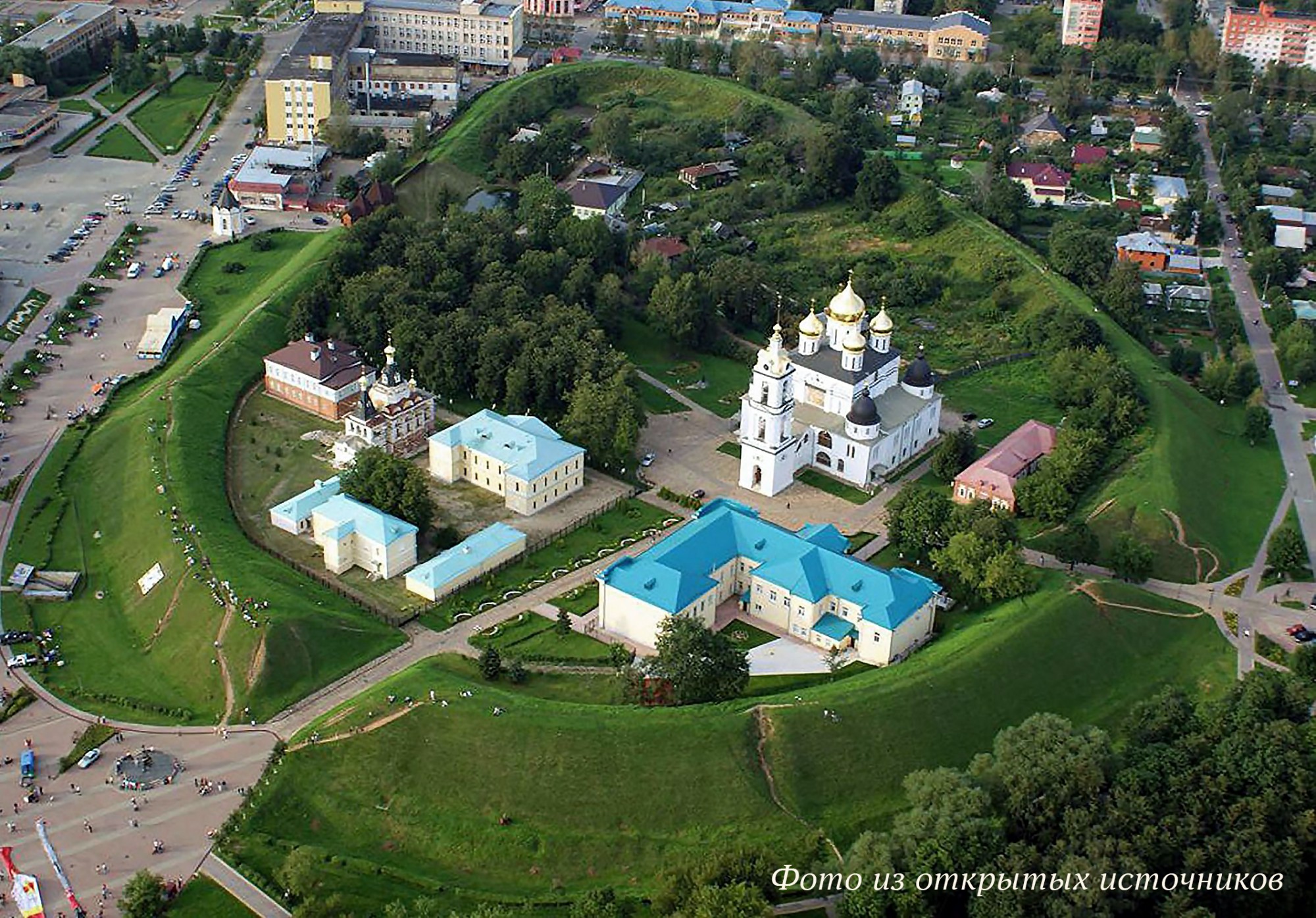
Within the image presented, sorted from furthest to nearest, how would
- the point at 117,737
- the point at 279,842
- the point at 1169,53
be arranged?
the point at 1169,53
the point at 117,737
the point at 279,842

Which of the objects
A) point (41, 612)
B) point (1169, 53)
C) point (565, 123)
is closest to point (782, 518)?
point (41, 612)

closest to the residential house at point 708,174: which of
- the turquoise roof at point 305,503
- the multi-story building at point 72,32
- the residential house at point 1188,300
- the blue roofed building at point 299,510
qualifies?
the residential house at point 1188,300

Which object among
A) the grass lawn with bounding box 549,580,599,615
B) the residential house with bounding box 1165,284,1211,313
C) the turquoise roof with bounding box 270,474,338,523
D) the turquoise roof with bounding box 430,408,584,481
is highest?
the residential house with bounding box 1165,284,1211,313

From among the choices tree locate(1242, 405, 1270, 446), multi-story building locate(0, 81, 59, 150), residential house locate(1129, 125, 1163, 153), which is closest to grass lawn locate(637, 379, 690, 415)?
tree locate(1242, 405, 1270, 446)

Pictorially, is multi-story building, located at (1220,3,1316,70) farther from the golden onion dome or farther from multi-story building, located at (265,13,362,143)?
multi-story building, located at (265,13,362,143)

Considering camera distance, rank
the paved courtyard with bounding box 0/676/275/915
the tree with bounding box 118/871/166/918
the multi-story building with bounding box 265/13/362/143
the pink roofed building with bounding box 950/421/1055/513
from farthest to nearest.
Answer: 1. the multi-story building with bounding box 265/13/362/143
2. the pink roofed building with bounding box 950/421/1055/513
3. the paved courtyard with bounding box 0/676/275/915
4. the tree with bounding box 118/871/166/918

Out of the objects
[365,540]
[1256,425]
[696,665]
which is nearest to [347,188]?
[365,540]

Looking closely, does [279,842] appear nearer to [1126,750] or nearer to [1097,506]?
[1126,750]
